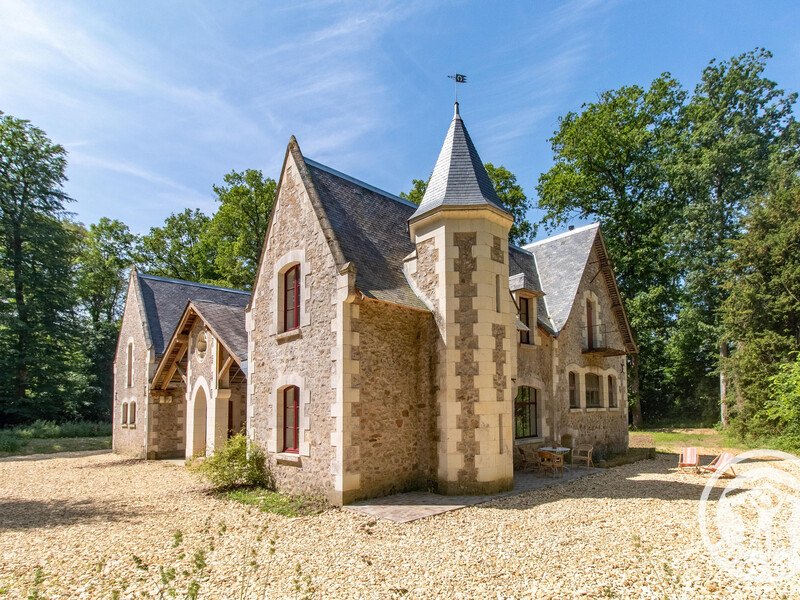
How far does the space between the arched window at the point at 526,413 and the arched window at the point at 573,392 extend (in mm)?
1840

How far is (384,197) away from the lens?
13391mm

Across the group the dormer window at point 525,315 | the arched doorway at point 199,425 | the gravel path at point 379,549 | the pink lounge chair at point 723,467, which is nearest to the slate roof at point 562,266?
the dormer window at point 525,315

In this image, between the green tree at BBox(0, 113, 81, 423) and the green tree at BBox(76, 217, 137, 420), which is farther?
the green tree at BBox(76, 217, 137, 420)

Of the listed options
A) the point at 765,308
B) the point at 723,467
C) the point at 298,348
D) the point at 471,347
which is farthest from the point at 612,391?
the point at 298,348

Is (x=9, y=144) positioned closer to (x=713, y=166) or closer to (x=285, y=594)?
(x=285, y=594)

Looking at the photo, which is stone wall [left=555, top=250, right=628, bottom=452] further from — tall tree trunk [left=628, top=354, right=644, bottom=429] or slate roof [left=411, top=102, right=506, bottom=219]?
tall tree trunk [left=628, top=354, right=644, bottom=429]

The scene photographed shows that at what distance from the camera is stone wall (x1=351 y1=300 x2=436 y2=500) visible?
953cm

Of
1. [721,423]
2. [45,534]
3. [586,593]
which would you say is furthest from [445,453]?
[721,423]

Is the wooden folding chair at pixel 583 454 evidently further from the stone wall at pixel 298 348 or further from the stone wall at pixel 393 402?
the stone wall at pixel 298 348

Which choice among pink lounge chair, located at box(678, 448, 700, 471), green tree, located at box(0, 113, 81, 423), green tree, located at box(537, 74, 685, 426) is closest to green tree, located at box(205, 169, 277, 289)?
green tree, located at box(0, 113, 81, 423)

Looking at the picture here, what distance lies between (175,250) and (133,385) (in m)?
19.1

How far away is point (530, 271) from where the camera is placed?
57.3ft

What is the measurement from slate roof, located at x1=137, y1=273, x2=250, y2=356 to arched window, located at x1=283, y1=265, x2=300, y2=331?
26.9 ft

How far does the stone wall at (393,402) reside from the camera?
31.3 ft
